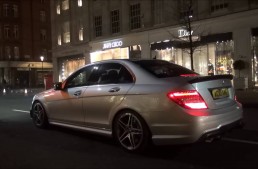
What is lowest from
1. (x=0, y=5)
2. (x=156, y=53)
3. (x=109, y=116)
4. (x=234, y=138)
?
(x=234, y=138)

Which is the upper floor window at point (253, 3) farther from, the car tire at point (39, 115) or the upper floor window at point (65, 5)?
the upper floor window at point (65, 5)

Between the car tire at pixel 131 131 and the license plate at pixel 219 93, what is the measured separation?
1.14m

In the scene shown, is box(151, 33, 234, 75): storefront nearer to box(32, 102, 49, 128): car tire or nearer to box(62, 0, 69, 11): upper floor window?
box(62, 0, 69, 11): upper floor window

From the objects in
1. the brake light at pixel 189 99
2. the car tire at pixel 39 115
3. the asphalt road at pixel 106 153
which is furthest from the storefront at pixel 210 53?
the brake light at pixel 189 99

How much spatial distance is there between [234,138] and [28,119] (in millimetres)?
5801

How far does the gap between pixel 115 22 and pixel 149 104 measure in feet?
84.4

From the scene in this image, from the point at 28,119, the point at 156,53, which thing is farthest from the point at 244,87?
the point at 28,119

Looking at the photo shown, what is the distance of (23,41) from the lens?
60406 millimetres

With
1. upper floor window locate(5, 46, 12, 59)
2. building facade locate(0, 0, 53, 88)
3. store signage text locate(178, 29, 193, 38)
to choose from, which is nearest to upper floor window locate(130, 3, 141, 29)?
store signage text locate(178, 29, 193, 38)

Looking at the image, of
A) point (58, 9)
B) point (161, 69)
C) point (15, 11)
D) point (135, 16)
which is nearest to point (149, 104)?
point (161, 69)

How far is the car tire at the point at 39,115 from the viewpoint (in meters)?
8.41

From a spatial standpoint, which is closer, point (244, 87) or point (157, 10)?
point (244, 87)

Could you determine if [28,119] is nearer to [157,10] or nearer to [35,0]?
[157,10]

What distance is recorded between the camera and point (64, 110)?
7625 mm
